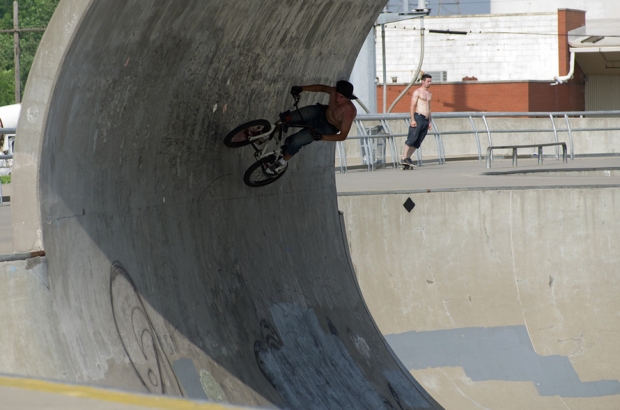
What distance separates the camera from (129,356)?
476 cm

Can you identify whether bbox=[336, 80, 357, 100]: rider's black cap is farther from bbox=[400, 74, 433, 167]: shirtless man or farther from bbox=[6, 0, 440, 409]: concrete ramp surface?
bbox=[400, 74, 433, 167]: shirtless man

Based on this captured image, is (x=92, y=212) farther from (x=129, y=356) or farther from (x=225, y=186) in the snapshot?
(x=225, y=186)

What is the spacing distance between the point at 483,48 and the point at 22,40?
42176 millimetres

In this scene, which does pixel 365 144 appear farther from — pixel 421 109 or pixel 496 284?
pixel 496 284

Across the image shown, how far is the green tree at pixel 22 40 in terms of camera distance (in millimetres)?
50094

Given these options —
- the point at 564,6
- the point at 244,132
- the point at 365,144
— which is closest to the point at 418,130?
the point at 365,144

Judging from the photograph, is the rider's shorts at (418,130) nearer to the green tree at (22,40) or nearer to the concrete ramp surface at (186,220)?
the concrete ramp surface at (186,220)

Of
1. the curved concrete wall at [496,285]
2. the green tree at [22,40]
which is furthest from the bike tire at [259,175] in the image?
the green tree at [22,40]

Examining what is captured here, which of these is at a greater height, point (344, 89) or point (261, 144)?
point (344, 89)

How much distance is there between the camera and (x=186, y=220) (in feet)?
21.7

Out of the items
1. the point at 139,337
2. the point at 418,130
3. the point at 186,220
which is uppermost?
the point at 418,130

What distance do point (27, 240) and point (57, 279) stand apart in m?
0.30

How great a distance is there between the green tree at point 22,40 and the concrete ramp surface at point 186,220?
1813 inches

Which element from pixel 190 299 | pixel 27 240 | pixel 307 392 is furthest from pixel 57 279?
pixel 307 392
